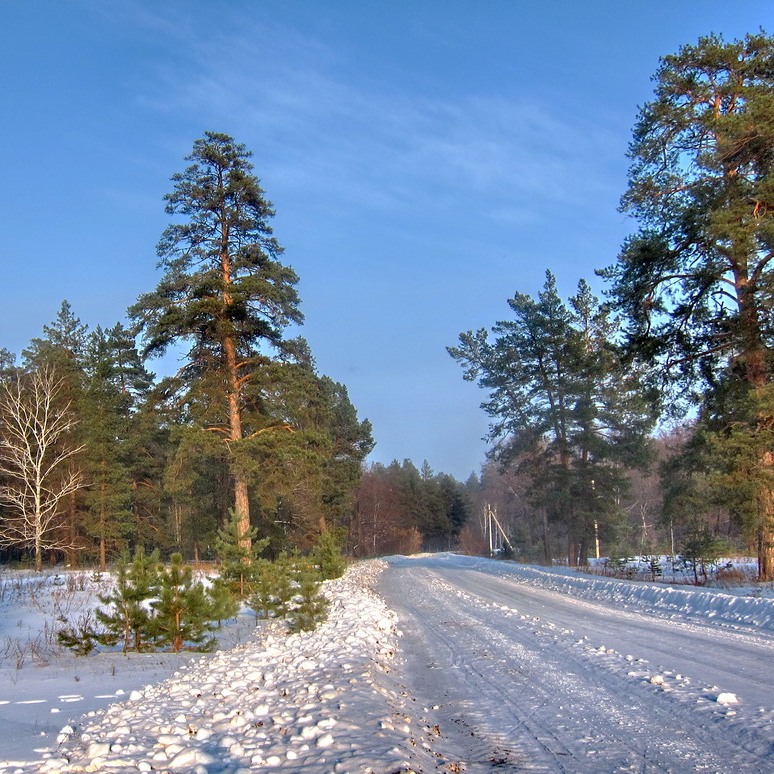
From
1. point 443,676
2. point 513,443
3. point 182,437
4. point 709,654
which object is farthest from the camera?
point 513,443

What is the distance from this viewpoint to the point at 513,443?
116 feet

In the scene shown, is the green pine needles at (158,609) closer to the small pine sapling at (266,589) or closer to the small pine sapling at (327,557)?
the small pine sapling at (266,589)

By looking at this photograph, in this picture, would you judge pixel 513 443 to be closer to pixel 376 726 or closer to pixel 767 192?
pixel 767 192

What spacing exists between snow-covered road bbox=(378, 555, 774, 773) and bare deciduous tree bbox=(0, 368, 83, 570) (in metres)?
22.0

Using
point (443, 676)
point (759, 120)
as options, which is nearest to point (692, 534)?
point (759, 120)

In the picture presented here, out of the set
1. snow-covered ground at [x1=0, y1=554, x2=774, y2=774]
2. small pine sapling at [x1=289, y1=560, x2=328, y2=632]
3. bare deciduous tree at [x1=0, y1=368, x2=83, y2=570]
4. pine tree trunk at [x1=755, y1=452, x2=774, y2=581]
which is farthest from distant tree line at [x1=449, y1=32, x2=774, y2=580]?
bare deciduous tree at [x1=0, y1=368, x2=83, y2=570]

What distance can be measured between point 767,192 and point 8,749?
17.7m

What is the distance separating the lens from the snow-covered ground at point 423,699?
14.9 feet

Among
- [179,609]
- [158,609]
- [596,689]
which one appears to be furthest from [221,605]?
[596,689]

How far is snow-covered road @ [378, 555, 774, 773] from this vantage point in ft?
15.3

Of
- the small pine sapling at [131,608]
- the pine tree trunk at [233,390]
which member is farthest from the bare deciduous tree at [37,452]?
the small pine sapling at [131,608]

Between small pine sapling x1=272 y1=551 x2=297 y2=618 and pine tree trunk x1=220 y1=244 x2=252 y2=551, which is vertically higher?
pine tree trunk x1=220 y1=244 x2=252 y2=551

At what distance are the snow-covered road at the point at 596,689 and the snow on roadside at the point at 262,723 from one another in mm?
501

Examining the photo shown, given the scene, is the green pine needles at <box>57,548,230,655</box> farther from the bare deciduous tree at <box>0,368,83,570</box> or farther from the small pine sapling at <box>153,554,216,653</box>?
the bare deciduous tree at <box>0,368,83,570</box>
